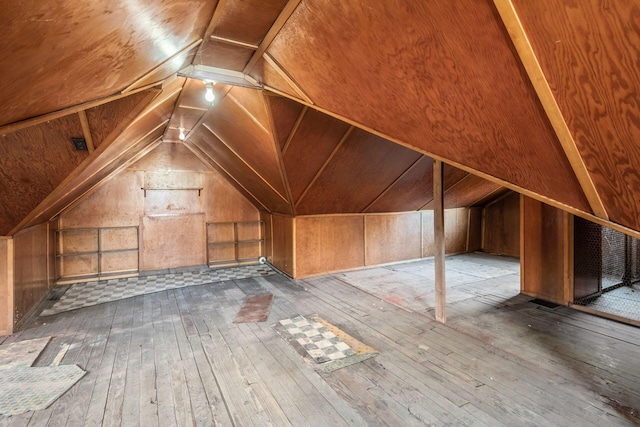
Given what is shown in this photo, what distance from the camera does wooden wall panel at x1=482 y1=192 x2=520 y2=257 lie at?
23.8 ft

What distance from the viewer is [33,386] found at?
2393mm

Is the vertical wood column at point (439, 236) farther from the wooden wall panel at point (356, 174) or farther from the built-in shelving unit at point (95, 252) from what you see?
the built-in shelving unit at point (95, 252)

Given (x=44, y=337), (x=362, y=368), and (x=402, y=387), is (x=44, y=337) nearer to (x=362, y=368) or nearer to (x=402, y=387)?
(x=362, y=368)

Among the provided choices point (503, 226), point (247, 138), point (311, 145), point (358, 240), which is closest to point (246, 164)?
point (247, 138)

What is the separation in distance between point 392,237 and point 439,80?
208 inches

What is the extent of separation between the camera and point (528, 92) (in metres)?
1.17

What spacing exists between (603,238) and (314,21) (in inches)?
200

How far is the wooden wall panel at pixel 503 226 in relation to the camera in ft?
23.8

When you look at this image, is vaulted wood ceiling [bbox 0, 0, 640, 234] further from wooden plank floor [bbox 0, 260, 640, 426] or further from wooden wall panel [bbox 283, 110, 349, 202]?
wooden plank floor [bbox 0, 260, 640, 426]

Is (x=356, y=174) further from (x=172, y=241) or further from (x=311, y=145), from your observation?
(x=172, y=241)

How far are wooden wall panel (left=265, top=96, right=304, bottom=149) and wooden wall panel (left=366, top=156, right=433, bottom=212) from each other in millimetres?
2230

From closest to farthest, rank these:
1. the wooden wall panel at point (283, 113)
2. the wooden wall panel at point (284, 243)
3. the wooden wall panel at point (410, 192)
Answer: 1. the wooden wall panel at point (283, 113)
2. the wooden wall panel at point (410, 192)
3. the wooden wall panel at point (284, 243)

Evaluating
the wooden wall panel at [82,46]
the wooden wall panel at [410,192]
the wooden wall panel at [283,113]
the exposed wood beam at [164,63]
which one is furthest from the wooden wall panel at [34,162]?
the wooden wall panel at [410,192]

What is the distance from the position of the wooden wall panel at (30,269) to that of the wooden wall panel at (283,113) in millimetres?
3200
